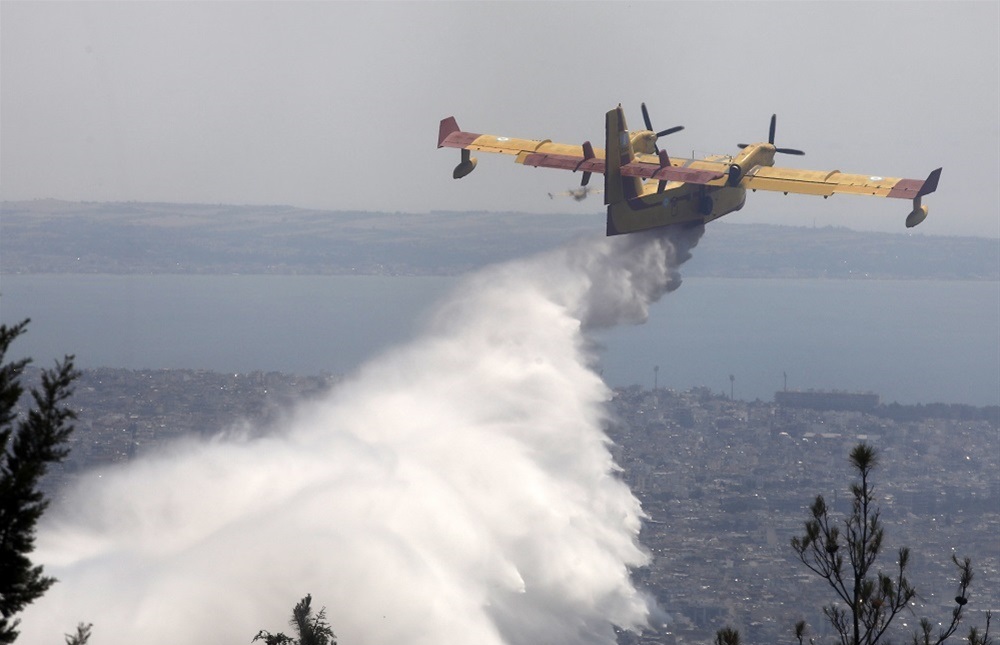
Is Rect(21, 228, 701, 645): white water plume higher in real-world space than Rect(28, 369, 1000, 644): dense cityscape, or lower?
lower

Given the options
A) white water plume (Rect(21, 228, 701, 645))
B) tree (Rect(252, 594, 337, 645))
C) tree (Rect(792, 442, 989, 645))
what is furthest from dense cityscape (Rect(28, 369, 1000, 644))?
tree (Rect(792, 442, 989, 645))

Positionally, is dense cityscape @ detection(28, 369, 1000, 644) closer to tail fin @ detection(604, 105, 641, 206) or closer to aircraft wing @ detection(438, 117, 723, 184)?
aircraft wing @ detection(438, 117, 723, 184)

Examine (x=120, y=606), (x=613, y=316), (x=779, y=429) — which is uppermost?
(x=779, y=429)

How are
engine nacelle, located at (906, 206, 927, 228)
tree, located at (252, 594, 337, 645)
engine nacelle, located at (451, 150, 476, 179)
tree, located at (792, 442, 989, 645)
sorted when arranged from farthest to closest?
engine nacelle, located at (451, 150, 476, 179)
engine nacelle, located at (906, 206, 927, 228)
tree, located at (252, 594, 337, 645)
tree, located at (792, 442, 989, 645)

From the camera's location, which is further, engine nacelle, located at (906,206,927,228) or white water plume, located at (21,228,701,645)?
engine nacelle, located at (906,206,927,228)

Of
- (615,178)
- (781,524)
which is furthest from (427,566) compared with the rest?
(781,524)

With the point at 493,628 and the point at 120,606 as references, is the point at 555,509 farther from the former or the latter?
the point at 120,606

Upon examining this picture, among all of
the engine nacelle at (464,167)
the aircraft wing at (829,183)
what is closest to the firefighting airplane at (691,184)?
the aircraft wing at (829,183)
